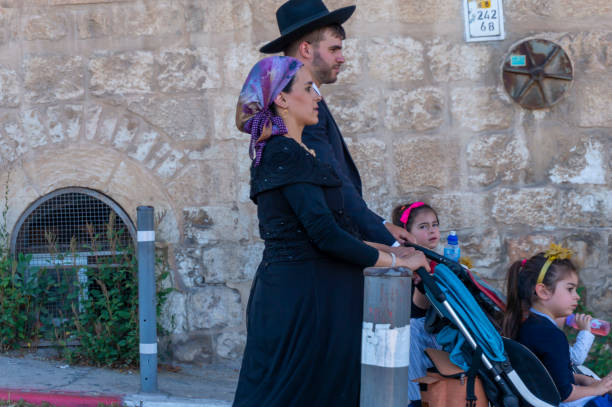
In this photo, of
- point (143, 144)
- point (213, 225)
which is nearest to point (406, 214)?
point (213, 225)

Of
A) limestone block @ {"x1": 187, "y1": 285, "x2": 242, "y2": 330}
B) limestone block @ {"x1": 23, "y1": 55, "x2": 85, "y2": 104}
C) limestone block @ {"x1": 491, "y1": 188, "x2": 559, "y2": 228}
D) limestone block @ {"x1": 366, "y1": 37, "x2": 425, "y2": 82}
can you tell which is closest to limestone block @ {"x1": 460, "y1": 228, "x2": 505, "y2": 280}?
limestone block @ {"x1": 491, "y1": 188, "x2": 559, "y2": 228}

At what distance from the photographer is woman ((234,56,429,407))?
104 inches

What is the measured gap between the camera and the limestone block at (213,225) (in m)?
5.16

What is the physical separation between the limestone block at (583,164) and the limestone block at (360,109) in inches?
49.8

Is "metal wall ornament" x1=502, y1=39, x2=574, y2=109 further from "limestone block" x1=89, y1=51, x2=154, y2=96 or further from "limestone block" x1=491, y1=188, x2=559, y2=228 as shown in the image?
"limestone block" x1=89, y1=51, x2=154, y2=96

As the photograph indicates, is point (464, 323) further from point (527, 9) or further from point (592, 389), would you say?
point (527, 9)

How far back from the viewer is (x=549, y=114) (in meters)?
4.99

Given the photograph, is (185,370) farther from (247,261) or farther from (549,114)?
(549,114)

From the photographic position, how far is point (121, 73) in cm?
521

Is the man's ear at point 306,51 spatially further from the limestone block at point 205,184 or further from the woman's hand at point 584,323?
the limestone block at point 205,184

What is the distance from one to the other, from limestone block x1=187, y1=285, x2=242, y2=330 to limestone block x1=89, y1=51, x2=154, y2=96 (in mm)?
1478

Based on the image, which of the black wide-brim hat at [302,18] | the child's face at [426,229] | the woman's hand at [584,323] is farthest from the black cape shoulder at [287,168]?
the woman's hand at [584,323]

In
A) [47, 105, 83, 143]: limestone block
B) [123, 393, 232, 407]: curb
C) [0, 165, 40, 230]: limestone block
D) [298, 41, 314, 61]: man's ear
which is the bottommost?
[123, 393, 232, 407]: curb

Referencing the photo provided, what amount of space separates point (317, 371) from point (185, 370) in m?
2.69
